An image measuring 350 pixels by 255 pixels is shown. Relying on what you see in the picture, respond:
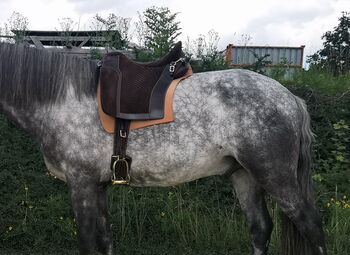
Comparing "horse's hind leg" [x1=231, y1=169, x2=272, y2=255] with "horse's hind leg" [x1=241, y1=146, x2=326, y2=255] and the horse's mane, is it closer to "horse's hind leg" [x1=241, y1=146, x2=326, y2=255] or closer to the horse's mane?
"horse's hind leg" [x1=241, y1=146, x2=326, y2=255]

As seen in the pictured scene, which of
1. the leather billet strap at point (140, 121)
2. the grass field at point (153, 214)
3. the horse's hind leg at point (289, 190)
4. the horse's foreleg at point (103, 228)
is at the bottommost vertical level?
the grass field at point (153, 214)

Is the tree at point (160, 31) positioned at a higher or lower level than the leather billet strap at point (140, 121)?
higher

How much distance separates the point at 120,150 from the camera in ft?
9.82

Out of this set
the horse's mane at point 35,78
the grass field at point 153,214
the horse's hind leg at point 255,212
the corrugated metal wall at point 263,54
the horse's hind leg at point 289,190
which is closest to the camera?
the horse's hind leg at point 289,190

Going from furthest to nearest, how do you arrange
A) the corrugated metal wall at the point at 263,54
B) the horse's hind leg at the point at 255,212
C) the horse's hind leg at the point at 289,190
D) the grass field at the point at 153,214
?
the corrugated metal wall at the point at 263,54, the grass field at the point at 153,214, the horse's hind leg at the point at 255,212, the horse's hind leg at the point at 289,190

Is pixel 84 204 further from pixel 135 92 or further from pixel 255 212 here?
pixel 255 212

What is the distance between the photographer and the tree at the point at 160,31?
258 inches

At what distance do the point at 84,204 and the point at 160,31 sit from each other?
4.42 m

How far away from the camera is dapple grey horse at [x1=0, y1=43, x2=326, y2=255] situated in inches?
118

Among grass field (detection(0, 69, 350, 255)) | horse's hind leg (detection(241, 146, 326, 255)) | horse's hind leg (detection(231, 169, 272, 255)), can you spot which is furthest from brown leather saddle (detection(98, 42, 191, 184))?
grass field (detection(0, 69, 350, 255))

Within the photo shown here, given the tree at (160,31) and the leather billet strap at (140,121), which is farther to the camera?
the tree at (160,31)

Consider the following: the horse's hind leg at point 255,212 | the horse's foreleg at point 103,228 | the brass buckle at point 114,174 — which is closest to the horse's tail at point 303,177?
the horse's hind leg at point 255,212

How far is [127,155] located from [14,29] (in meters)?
5.19

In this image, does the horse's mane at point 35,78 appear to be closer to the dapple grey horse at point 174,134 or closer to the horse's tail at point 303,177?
the dapple grey horse at point 174,134
